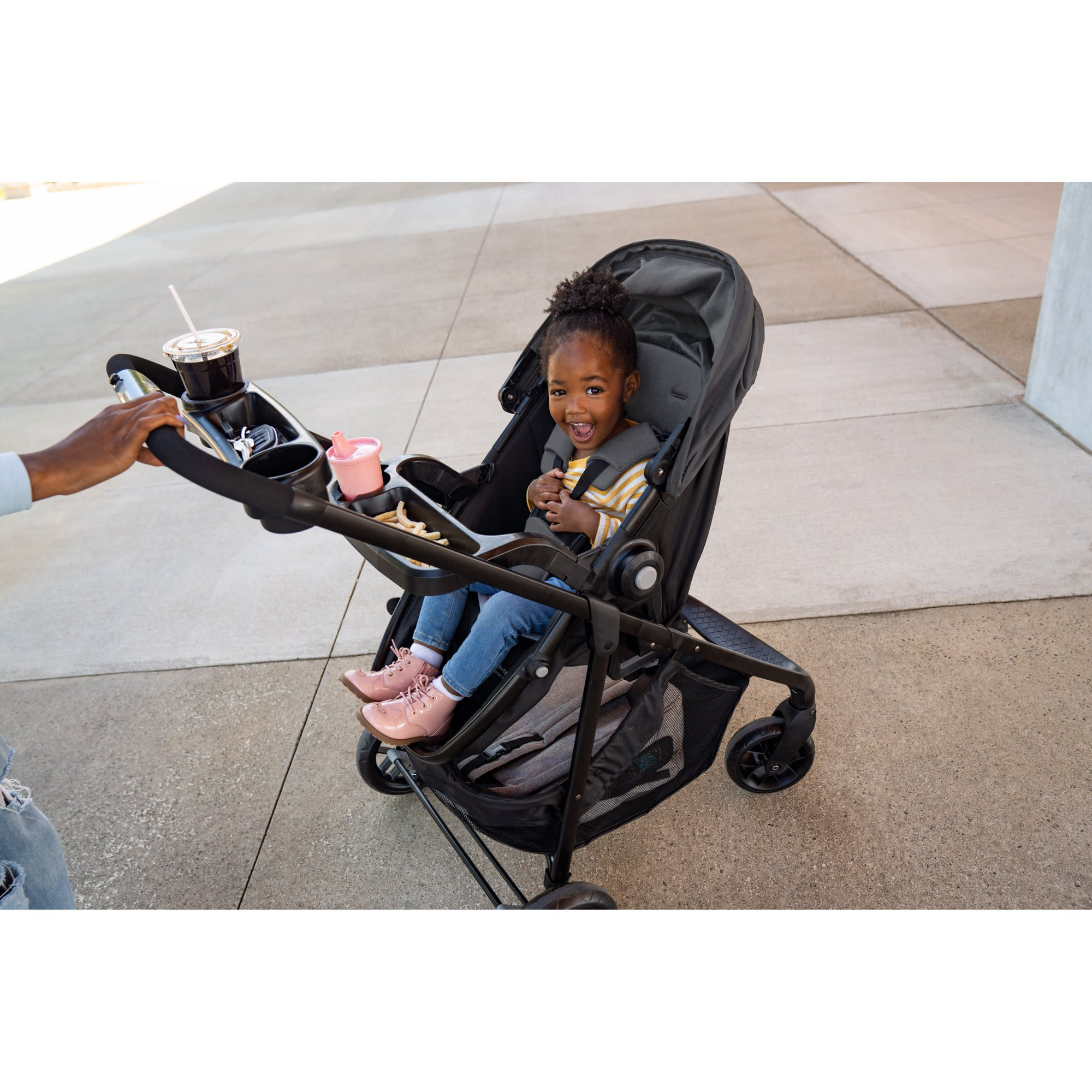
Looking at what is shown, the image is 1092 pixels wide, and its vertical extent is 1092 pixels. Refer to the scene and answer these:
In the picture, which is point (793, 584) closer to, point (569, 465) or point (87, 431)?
point (569, 465)

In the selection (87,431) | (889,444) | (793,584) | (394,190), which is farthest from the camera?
(394,190)

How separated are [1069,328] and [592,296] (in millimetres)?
2689

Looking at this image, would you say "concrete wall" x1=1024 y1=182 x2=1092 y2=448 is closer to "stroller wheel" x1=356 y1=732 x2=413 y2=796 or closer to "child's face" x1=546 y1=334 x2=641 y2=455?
"child's face" x1=546 y1=334 x2=641 y2=455

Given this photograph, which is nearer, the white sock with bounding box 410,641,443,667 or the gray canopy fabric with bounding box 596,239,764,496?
the gray canopy fabric with bounding box 596,239,764,496

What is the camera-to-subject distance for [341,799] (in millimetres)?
2541

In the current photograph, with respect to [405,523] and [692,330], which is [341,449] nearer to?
[405,523]

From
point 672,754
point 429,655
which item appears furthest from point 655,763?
point 429,655

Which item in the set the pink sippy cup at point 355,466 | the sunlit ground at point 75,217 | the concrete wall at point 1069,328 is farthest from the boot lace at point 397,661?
the sunlit ground at point 75,217

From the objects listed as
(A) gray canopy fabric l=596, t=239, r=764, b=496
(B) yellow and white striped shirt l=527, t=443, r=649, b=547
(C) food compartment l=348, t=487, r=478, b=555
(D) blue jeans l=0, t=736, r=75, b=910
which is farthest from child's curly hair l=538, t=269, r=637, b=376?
(D) blue jeans l=0, t=736, r=75, b=910

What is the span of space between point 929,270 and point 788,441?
276cm

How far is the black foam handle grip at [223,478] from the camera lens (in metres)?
1.23

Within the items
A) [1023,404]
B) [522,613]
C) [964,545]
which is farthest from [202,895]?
[1023,404]

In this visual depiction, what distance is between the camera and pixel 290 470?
4.62 feet

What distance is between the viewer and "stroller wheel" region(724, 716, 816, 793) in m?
2.29
